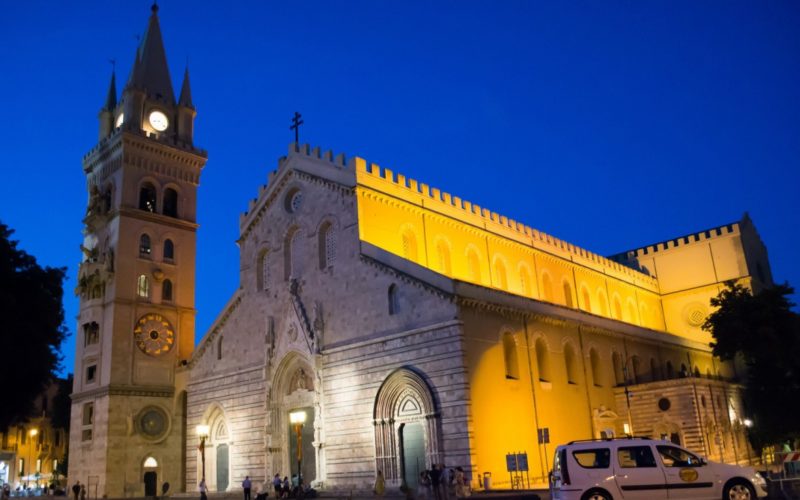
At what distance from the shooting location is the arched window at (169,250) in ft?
158

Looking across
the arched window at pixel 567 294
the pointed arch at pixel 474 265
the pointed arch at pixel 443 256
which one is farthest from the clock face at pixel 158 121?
the arched window at pixel 567 294

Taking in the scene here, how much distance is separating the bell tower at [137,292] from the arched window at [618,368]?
25.5 m

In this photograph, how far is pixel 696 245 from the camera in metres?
57.0

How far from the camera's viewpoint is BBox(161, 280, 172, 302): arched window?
155 ft

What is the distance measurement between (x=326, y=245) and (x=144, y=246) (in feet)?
56.4

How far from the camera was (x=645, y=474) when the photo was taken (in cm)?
1617

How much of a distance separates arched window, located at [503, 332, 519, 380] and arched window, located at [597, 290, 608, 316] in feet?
69.4

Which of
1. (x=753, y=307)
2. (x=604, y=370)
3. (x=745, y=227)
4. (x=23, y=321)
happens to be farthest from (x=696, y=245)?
(x=23, y=321)

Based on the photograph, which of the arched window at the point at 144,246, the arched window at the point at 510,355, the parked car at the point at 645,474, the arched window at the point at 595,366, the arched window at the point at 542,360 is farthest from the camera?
the arched window at the point at 144,246

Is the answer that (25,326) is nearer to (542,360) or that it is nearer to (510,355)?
(510,355)

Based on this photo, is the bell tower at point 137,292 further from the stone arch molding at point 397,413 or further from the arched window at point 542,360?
the arched window at point 542,360

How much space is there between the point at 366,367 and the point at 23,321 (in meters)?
13.8

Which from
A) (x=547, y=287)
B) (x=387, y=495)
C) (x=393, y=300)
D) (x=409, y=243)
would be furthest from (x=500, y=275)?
(x=387, y=495)

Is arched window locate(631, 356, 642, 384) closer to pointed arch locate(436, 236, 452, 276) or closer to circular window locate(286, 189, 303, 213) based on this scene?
pointed arch locate(436, 236, 452, 276)
